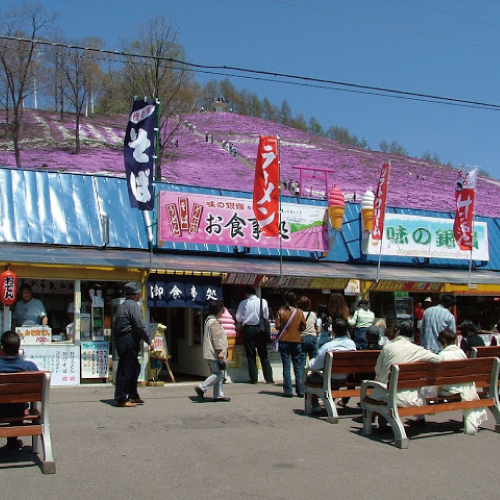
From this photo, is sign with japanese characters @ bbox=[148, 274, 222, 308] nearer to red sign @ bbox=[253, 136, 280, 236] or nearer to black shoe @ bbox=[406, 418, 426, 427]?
red sign @ bbox=[253, 136, 280, 236]

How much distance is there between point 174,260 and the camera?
45.0 feet

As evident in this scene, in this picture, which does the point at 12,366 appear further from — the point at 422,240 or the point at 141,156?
the point at 422,240

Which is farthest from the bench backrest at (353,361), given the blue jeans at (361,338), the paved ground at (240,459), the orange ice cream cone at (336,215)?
the orange ice cream cone at (336,215)

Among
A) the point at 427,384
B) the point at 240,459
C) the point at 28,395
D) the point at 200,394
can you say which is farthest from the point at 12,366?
the point at 427,384

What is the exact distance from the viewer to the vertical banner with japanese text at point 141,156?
12.9 m

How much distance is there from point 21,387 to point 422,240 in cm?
1334

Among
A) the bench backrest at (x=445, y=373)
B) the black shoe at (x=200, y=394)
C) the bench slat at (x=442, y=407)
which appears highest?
the bench backrest at (x=445, y=373)

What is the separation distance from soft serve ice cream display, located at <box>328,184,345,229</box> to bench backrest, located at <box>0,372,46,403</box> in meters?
10.5

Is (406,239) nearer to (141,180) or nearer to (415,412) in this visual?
(141,180)

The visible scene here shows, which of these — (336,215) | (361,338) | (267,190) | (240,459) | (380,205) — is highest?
(267,190)

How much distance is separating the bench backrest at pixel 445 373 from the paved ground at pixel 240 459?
698mm

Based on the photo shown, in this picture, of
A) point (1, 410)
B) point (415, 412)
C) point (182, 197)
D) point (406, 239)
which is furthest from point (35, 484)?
point (406, 239)

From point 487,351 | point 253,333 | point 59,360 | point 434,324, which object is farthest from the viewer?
point 253,333

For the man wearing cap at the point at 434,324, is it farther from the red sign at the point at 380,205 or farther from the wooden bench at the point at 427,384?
the red sign at the point at 380,205
